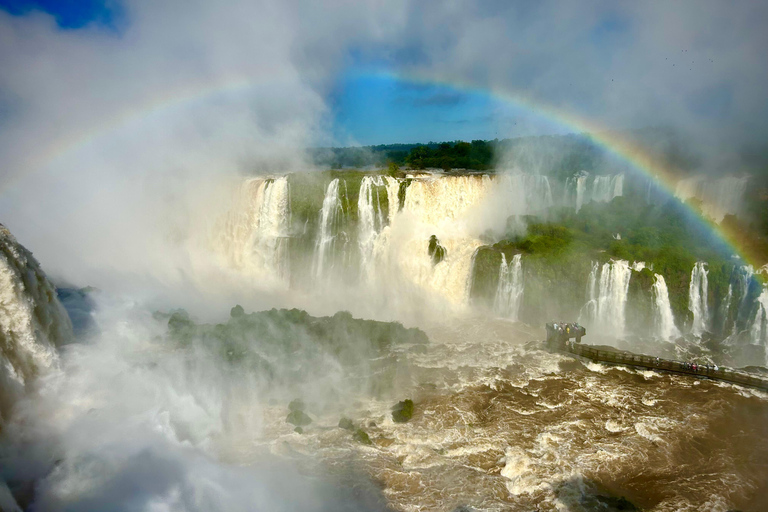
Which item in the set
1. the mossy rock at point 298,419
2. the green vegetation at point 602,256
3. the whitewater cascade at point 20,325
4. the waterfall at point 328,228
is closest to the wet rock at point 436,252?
the green vegetation at point 602,256

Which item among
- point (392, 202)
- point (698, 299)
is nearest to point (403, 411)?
point (698, 299)

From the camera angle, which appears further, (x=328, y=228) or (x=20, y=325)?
(x=328, y=228)

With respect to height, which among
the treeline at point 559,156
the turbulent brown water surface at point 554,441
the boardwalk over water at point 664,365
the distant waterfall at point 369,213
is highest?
the treeline at point 559,156

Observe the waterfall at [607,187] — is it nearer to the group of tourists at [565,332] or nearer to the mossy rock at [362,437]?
the group of tourists at [565,332]

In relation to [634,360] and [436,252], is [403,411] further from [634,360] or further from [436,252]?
[436,252]

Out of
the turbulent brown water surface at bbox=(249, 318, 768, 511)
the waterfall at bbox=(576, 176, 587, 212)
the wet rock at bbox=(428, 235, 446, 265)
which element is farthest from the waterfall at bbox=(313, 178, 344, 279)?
the waterfall at bbox=(576, 176, 587, 212)

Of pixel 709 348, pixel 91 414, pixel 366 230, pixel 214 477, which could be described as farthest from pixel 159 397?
pixel 709 348

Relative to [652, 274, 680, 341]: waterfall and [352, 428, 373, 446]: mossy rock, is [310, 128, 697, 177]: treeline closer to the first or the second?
[652, 274, 680, 341]: waterfall
